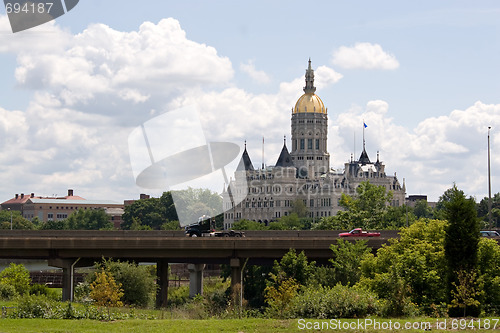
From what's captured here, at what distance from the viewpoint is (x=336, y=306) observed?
Result: 3553 centimetres

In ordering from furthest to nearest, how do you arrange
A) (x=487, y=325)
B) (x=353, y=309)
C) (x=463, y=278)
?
1. (x=463, y=278)
2. (x=353, y=309)
3. (x=487, y=325)

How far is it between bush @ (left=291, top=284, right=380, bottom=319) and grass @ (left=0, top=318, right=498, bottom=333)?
1.37 metres

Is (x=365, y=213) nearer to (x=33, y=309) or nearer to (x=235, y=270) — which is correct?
(x=235, y=270)

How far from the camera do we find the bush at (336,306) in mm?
35406

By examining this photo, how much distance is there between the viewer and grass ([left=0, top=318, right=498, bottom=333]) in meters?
32.0

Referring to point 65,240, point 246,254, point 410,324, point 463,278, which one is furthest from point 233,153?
point 410,324

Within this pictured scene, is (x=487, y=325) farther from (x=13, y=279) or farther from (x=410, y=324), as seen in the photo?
(x=13, y=279)

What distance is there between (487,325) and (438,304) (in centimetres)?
773

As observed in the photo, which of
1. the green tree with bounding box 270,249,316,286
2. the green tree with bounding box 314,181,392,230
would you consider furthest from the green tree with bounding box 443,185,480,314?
the green tree with bounding box 314,181,392,230

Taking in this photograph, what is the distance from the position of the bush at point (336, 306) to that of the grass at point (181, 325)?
137 centimetres

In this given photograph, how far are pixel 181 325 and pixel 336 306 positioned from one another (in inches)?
267

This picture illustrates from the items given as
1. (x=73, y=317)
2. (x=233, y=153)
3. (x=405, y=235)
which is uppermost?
(x=233, y=153)

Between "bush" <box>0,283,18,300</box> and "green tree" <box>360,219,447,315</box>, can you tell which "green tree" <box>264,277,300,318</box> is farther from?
"bush" <box>0,283,18,300</box>

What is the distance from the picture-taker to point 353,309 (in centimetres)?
3547
